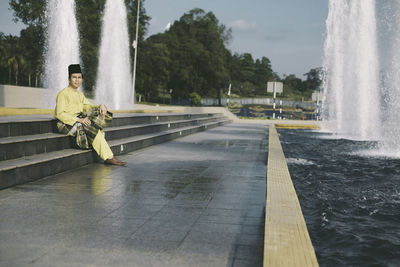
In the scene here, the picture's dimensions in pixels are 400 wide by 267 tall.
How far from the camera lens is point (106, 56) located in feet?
102

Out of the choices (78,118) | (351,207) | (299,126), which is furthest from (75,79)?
(299,126)

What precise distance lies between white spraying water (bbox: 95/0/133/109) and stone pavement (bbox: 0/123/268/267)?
21.5 meters

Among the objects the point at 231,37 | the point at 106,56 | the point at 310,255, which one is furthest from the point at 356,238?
the point at 231,37

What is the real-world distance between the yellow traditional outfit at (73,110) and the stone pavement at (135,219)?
0.39m

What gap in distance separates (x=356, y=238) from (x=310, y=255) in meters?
2.81

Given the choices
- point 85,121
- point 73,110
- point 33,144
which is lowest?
point 33,144

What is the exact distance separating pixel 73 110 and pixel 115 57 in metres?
23.0

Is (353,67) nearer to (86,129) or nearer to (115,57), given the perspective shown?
(115,57)

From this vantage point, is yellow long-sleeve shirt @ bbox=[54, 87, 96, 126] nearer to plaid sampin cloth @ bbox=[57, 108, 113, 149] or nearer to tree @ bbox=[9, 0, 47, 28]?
plaid sampin cloth @ bbox=[57, 108, 113, 149]

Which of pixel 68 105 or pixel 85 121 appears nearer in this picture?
pixel 85 121

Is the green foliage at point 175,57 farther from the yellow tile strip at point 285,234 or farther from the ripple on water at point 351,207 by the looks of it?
the yellow tile strip at point 285,234

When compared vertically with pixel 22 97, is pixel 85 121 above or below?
below

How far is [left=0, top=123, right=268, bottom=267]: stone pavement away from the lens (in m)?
3.38

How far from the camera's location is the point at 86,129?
7664mm
